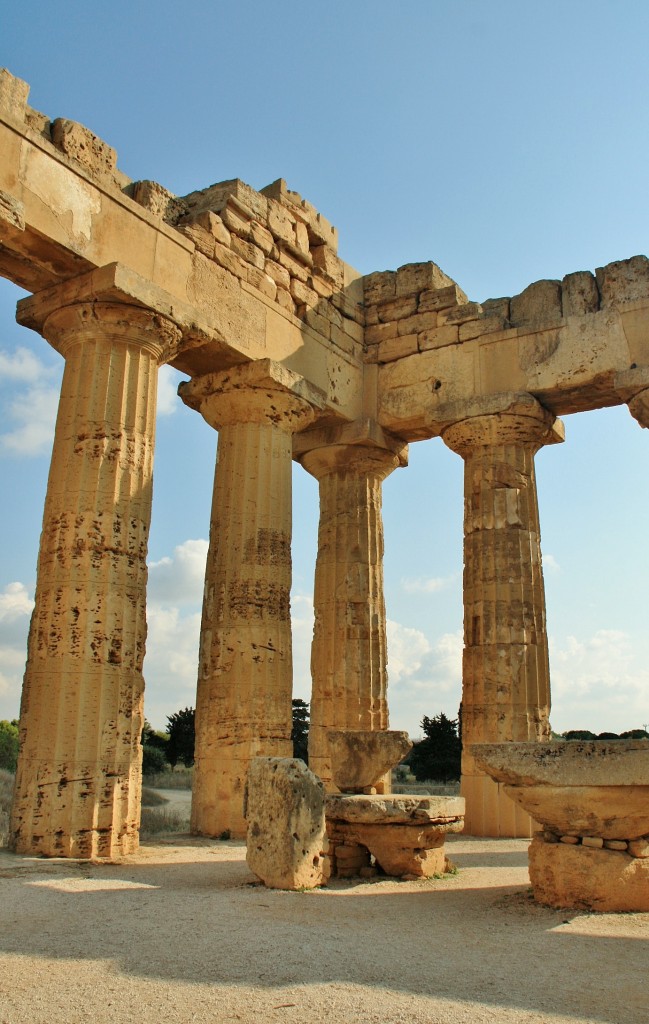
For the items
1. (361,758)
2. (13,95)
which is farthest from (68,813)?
(13,95)

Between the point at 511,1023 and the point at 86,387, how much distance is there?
28.9 feet

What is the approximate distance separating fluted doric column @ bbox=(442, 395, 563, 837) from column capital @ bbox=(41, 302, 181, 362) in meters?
5.96

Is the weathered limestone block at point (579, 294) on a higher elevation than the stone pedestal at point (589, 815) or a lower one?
higher

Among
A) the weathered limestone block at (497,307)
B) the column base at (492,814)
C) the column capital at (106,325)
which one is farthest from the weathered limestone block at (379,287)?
the column base at (492,814)

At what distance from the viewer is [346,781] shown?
32.7ft

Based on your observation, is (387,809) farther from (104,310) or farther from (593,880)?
(104,310)

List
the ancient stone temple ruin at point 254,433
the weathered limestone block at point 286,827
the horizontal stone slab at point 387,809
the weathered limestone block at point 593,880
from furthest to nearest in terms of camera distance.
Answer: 1. the ancient stone temple ruin at point 254,433
2. the horizontal stone slab at point 387,809
3. the weathered limestone block at point 286,827
4. the weathered limestone block at point 593,880

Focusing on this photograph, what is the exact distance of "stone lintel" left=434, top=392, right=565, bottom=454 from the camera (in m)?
15.0

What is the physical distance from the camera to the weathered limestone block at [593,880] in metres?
7.25

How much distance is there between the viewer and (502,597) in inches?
579

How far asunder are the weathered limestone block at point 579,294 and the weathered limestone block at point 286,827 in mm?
9561

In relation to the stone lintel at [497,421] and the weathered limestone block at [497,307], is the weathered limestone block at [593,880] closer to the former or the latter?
the stone lintel at [497,421]

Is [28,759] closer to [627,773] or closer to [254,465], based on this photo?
[254,465]

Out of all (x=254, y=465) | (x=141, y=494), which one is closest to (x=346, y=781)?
(x=141, y=494)
